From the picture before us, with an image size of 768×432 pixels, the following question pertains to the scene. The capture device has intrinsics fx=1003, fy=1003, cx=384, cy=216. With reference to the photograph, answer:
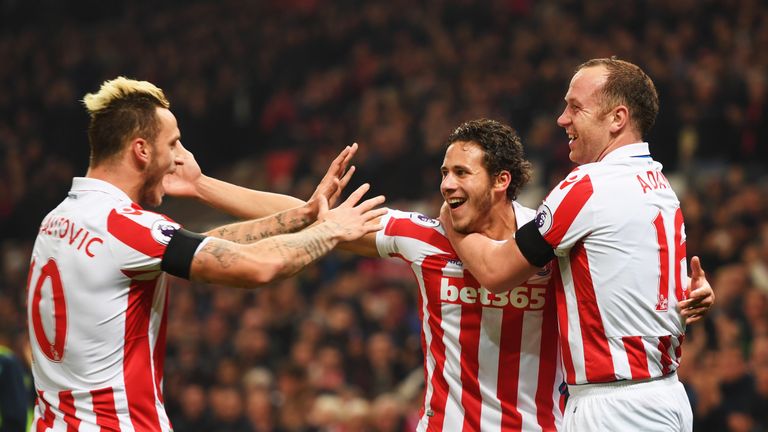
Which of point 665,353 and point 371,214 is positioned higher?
point 371,214

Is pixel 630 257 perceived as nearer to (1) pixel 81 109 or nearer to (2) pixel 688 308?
(2) pixel 688 308

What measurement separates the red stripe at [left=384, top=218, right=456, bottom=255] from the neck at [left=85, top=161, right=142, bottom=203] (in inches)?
50.6

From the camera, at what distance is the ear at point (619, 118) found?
4.25 m

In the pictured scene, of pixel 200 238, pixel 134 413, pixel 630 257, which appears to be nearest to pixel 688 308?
pixel 630 257

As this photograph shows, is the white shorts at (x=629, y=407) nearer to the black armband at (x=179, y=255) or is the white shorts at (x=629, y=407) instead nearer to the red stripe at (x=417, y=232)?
the red stripe at (x=417, y=232)

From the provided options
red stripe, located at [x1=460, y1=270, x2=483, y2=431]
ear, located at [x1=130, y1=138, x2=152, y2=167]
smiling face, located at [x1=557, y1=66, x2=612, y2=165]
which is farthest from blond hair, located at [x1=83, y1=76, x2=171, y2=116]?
smiling face, located at [x1=557, y1=66, x2=612, y2=165]

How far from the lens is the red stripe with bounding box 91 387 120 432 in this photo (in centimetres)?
393

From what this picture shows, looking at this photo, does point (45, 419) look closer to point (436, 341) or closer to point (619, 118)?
point (436, 341)

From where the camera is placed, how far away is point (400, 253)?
4.81m

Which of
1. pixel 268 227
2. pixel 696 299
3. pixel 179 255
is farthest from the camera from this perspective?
pixel 268 227

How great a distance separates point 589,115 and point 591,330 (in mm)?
913

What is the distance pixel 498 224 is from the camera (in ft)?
15.2

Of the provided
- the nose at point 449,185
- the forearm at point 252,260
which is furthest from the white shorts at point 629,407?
the forearm at point 252,260

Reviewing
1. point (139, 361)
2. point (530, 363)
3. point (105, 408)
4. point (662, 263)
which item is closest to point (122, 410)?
point (105, 408)
